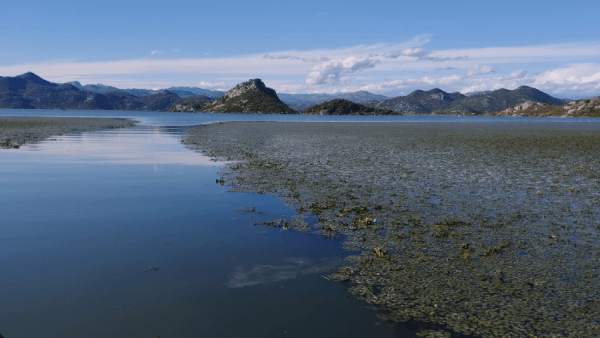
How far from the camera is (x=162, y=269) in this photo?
1245cm

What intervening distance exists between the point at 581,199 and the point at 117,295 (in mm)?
24841

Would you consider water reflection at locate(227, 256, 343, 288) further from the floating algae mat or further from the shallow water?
the floating algae mat

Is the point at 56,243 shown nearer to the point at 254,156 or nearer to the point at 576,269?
the point at 576,269

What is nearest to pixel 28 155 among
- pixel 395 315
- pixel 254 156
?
pixel 254 156

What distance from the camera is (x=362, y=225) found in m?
17.6

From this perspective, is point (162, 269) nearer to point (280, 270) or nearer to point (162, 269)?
point (162, 269)

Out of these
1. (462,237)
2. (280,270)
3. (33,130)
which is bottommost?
(280,270)

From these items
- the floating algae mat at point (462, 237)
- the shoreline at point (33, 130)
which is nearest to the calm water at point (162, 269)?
the floating algae mat at point (462, 237)

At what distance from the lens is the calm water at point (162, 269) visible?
9328 millimetres

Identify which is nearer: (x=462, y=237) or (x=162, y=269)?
(x=162, y=269)

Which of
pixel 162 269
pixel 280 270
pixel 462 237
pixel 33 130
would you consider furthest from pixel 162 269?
pixel 33 130

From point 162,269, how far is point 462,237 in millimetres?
A: 11769

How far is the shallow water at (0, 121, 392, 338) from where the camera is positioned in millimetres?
9336

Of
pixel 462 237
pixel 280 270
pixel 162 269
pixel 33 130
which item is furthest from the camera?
pixel 33 130
